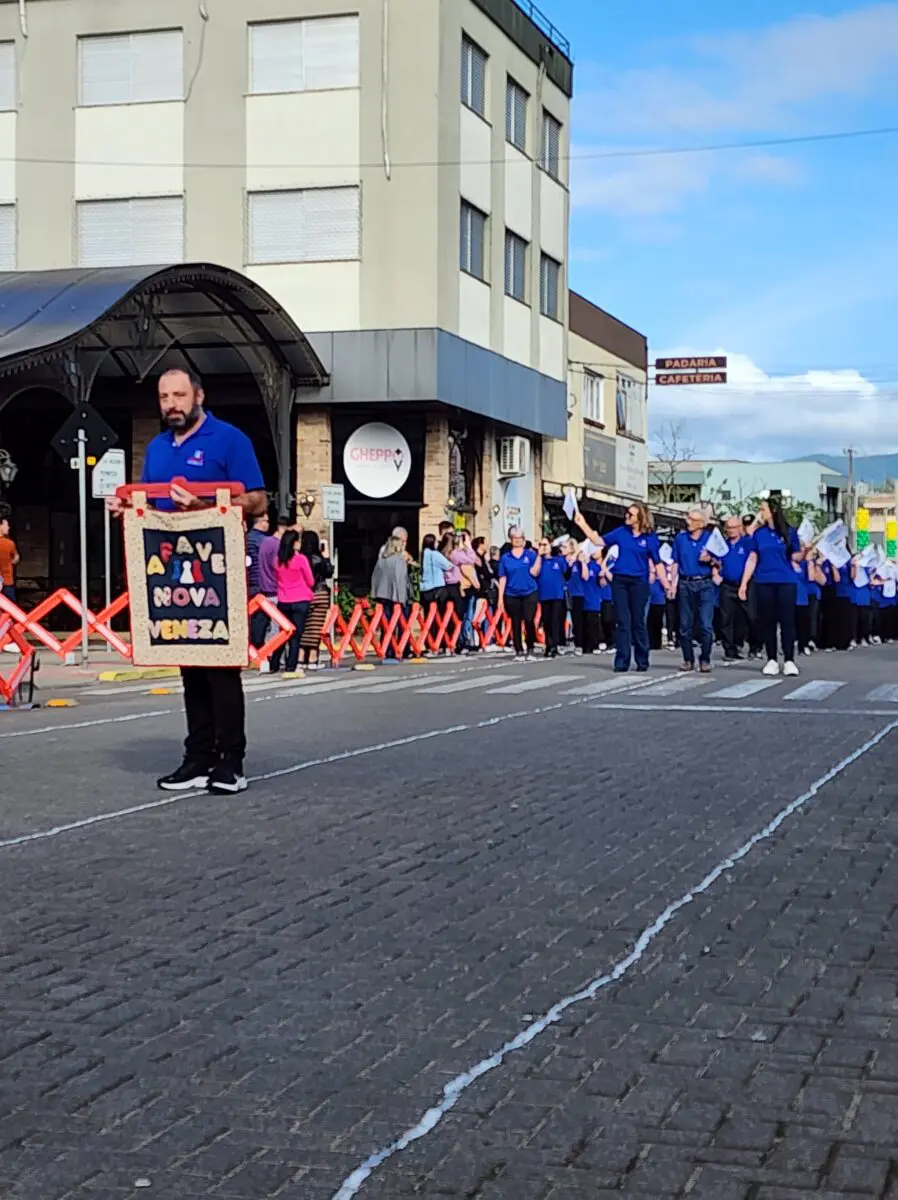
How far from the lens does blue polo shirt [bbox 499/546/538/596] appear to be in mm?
25703

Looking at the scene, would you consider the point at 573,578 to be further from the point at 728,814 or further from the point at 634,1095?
the point at 634,1095

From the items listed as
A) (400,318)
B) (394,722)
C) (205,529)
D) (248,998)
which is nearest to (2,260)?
(400,318)

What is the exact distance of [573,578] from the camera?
91.9 ft

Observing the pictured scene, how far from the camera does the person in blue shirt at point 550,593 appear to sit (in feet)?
85.9

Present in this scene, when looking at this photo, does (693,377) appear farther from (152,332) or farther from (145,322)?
(145,322)

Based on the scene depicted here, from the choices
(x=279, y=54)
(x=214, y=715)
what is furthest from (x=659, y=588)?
(x=214, y=715)

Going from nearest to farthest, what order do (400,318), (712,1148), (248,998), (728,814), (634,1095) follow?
(712,1148), (634,1095), (248,998), (728,814), (400,318)

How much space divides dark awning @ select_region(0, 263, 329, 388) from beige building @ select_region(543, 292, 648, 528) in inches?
444

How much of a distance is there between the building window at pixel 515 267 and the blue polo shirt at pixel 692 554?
19.1 metres

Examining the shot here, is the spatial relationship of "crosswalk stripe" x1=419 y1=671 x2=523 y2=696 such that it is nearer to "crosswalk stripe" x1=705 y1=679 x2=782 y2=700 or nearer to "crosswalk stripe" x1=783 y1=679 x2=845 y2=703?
"crosswalk stripe" x1=705 y1=679 x2=782 y2=700

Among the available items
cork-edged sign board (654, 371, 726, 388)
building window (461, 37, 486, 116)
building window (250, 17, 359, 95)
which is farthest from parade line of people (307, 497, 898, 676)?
cork-edged sign board (654, 371, 726, 388)

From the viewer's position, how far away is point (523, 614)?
85.5 ft

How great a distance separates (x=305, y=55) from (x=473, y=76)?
3841 millimetres

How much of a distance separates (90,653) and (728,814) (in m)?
19.3
